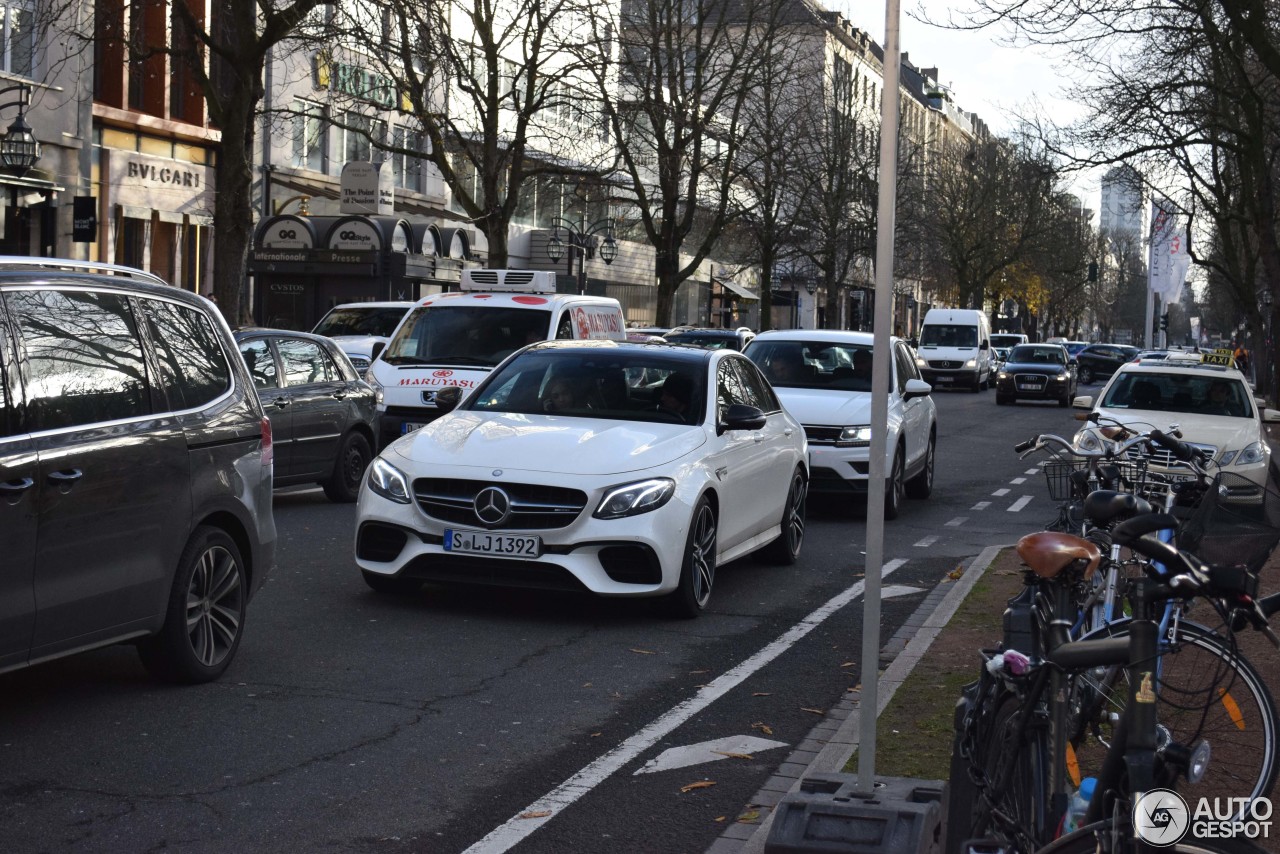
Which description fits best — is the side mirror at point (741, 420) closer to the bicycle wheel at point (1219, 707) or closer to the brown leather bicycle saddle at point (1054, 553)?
the bicycle wheel at point (1219, 707)

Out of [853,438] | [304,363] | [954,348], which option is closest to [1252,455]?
[853,438]

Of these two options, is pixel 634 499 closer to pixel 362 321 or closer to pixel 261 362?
pixel 261 362

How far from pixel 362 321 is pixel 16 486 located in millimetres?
19801

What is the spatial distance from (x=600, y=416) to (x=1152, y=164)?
25721 millimetres

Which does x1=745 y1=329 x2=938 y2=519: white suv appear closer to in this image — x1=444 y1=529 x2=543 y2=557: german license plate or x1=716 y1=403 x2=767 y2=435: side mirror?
x1=716 y1=403 x2=767 y2=435: side mirror

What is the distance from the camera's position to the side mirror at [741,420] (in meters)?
10.2

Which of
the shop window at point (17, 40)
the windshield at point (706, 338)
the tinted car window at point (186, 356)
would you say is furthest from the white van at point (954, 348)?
the tinted car window at point (186, 356)

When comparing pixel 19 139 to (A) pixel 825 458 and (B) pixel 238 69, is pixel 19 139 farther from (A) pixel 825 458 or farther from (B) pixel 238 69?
(A) pixel 825 458

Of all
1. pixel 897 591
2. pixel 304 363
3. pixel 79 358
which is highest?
pixel 79 358

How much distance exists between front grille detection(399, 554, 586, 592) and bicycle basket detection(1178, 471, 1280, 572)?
13.6 feet

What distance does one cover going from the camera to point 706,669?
8148 millimetres

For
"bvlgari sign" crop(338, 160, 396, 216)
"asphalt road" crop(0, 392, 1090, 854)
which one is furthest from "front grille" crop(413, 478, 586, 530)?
"bvlgari sign" crop(338, 160, 396, 216)

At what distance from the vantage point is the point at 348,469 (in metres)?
15.5

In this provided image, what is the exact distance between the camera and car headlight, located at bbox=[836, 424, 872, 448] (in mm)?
15047
